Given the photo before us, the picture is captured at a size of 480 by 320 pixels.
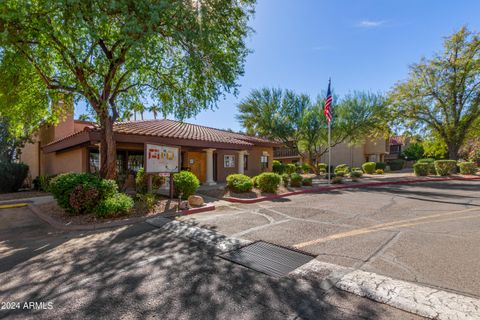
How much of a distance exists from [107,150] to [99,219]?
3281 mm

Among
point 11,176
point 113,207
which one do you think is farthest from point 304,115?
point 11,176

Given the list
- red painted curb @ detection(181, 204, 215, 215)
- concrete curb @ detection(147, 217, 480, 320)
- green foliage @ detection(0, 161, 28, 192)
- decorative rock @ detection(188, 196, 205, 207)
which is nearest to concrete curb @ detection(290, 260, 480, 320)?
concrete curb @ detection(147, 217, 480, 320)

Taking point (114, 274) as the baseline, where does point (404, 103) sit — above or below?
above

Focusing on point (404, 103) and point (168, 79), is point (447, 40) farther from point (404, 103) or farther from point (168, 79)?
point (168, 79)

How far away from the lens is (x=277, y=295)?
3068mm

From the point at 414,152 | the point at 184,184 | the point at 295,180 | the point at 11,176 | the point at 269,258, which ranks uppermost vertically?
the point at 414,152

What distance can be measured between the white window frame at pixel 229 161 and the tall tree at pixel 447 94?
19.1 m

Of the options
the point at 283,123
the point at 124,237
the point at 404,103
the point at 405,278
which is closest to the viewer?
the point at 405,278

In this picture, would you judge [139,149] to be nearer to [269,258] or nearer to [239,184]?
[239,184]

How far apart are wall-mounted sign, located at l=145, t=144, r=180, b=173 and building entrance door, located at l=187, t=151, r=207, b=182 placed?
621 cm

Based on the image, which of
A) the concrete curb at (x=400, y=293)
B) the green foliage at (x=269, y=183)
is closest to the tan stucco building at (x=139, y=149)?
the green foliage at (x=269, y=183)

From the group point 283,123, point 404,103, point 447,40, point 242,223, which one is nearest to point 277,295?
point 242,223

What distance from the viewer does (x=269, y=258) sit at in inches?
170

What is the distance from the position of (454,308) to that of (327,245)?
2.28 m
